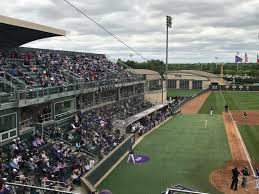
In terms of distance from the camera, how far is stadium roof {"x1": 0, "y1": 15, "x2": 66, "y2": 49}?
21891mm

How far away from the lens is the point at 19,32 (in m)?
25.2

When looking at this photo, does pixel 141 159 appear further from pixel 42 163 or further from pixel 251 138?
pixel 251 138

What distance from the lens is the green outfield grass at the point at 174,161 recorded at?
20297 millimetres

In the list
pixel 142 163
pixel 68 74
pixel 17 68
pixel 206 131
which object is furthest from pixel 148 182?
pixel 206 131

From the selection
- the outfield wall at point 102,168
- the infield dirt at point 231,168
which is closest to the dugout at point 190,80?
the infield dirt at point 231,168

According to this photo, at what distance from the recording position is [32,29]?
24.3 metres

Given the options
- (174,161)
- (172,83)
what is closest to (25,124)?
(174,161)

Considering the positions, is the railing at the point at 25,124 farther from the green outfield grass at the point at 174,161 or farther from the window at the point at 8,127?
the green outfield grass at the point at 174,161

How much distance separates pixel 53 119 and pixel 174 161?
27.8ft

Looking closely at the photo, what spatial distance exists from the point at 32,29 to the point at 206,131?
794 inches

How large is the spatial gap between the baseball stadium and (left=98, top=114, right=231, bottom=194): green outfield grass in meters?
0.06

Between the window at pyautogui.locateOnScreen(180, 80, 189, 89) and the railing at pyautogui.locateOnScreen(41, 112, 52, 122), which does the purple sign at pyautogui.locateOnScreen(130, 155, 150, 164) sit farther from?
the window at pyautogui.locateOnScreen(180, 80, 189, 89)

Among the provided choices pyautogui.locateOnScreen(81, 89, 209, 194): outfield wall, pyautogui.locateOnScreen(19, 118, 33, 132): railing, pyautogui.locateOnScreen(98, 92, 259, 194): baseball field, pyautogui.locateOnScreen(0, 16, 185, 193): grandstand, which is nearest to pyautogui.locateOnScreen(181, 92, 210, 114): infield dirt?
pyautogui.locateOnScreen(98, 92, 259, 194): baseball field

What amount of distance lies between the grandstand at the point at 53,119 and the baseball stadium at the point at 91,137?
6 cm
